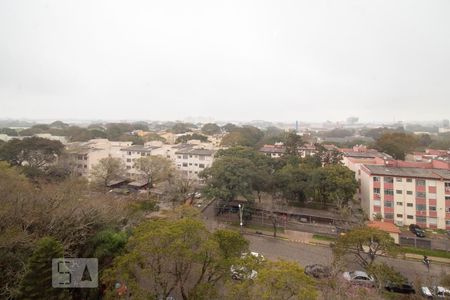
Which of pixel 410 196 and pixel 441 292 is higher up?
pixel 410 196

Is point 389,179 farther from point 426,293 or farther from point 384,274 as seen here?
point 384,274

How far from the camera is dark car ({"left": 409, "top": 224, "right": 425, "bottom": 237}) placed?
700 inches

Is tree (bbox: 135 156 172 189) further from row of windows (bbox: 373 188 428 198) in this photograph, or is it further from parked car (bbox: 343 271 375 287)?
parked car (bbox: 343 271 375 287)

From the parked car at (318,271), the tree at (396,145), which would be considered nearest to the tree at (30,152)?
the parked car at (318,271)

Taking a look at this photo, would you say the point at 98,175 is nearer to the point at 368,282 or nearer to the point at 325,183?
the point at 325,183

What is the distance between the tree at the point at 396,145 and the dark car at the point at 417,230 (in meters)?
16.8

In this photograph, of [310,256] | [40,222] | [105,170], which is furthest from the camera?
[105,170]

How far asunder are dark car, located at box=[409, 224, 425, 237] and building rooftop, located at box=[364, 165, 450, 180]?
11.4 ft

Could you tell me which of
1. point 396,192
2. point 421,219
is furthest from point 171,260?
point 421,219

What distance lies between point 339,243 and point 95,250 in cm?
1040

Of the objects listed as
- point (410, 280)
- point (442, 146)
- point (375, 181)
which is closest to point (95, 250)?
point (410, 280)

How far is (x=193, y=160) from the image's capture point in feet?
104

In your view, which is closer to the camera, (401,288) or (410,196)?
(401,288)

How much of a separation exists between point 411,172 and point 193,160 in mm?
20924
